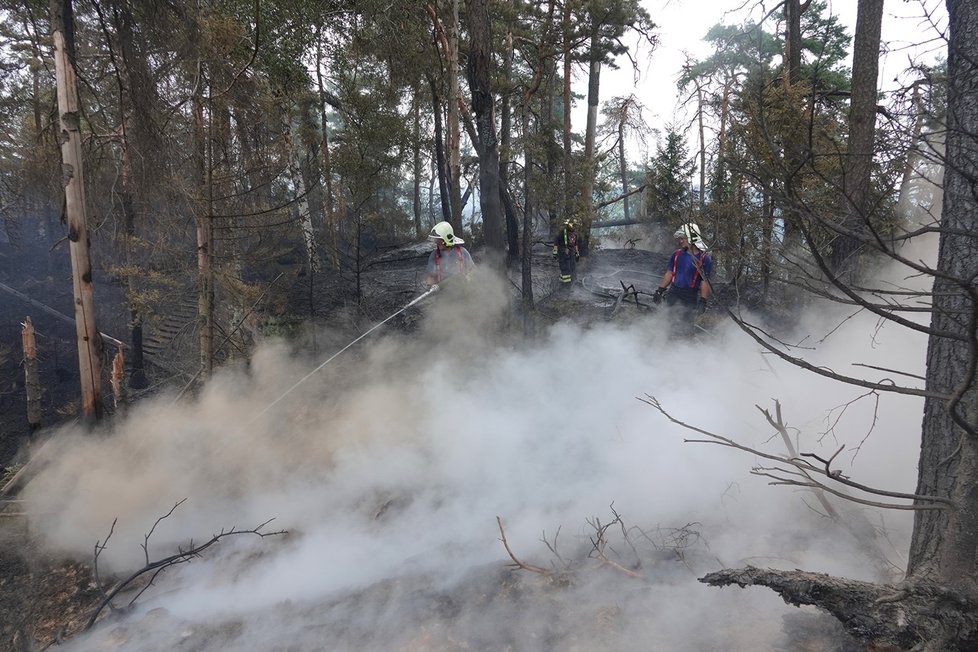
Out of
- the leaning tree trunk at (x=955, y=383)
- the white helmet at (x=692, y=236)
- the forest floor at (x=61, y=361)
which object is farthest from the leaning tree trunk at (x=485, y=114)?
the leaning tree trunk at (x=955, y=383)

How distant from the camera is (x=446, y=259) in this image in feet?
28.9

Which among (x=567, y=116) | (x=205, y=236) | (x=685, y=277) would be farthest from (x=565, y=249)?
(x=205, y=236)

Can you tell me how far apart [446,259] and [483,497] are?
192 inches

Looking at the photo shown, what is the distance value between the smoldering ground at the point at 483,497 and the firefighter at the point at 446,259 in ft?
5.33

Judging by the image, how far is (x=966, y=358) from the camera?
104 inches

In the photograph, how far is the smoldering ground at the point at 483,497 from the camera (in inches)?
135

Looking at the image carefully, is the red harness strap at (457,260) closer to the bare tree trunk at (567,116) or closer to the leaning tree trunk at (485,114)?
the leaning tree trunk at (485,114)

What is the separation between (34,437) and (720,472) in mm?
10252

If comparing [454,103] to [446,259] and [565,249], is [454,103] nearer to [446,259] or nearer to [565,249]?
[446,259]

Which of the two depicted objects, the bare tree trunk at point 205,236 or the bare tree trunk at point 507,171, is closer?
the bare tree trunk at point 205,236

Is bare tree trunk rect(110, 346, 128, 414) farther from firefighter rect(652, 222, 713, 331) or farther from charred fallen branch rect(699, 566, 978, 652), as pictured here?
firefighter rect(652, 222, 713, 331)

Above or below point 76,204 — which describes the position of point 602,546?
below

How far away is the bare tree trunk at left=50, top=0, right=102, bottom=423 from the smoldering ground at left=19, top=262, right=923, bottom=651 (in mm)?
702

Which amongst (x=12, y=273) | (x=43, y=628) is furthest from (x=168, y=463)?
(x=12, y=273)
